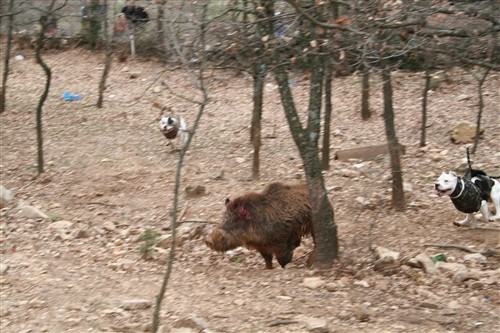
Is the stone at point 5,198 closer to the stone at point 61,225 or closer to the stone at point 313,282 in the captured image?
the stone at point 61,225

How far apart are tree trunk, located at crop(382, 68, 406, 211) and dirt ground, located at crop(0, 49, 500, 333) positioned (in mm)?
220

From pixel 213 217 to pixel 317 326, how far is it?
469 centimetres

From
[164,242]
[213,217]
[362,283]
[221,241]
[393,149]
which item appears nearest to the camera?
[362,283]

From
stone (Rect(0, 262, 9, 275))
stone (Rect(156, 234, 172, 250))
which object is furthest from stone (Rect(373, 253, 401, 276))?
stone (Rect(0, 262, 9, 275))

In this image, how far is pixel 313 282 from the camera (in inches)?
308

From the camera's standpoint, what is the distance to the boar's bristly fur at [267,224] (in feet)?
29.1

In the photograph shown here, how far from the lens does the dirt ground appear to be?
716cm

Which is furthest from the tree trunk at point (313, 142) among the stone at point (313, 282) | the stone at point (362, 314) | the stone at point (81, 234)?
the stone at point (81, 234)

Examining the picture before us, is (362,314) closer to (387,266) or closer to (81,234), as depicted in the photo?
(387,266)

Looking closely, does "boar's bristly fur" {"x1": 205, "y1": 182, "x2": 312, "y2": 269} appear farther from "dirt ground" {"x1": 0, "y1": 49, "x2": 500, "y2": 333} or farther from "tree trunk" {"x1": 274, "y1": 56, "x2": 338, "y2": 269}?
"tree trunk" {"x1": 274, "y1": 56, "x2": 338, "y2": 269}

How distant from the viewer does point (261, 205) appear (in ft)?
29.8

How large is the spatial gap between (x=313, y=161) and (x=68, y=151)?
7.60 meters

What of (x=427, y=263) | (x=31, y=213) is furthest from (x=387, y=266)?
(x=31, y=213)

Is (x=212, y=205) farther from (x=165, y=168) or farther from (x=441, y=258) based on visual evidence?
(x=441, y=258)
